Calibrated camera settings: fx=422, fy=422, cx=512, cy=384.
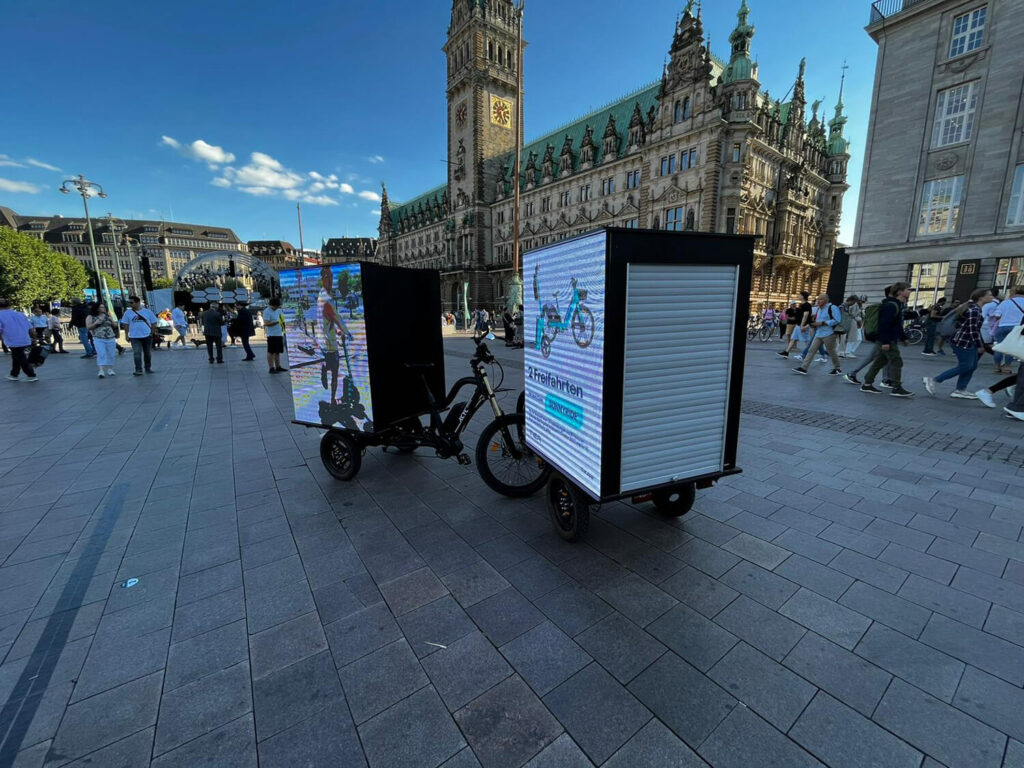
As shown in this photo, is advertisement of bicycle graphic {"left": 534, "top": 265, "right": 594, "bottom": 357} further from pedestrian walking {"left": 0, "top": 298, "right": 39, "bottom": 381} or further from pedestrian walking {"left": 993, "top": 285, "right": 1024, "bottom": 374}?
pedestrian walking {"left": 0, "top": 298, "right": 39, "bottom": 381}

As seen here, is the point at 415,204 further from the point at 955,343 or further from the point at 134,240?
the point at 955,343

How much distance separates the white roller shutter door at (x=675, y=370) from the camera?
2686 mm

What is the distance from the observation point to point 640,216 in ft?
158

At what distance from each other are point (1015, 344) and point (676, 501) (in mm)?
7356

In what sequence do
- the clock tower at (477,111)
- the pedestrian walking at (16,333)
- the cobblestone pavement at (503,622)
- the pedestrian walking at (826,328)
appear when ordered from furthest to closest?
the clock tower at (477,111)
the pedestrian walking at (826,328)
the pedestrian walking at (16,333)
the cobblestone pavement at (503,622)

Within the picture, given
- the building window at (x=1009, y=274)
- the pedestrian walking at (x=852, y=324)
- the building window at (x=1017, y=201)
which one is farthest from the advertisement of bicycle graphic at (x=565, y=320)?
the building window at (x=1017, y=201)

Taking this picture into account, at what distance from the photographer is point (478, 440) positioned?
15.4ft

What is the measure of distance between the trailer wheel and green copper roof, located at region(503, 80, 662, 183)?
56.6 meters

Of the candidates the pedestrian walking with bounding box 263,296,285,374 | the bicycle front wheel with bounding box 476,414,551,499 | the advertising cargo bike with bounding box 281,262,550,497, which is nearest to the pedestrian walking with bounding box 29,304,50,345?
the pedestrian walking with bounding box 263,296,285,374

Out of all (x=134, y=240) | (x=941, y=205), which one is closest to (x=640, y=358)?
(x=941, y=205)

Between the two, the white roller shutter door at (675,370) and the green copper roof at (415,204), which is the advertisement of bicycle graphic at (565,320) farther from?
the green copper roof at (415,204)

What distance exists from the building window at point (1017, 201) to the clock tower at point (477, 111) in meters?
50.8

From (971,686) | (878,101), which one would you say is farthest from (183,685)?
(878,101)

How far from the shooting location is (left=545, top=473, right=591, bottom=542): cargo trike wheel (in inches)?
127
